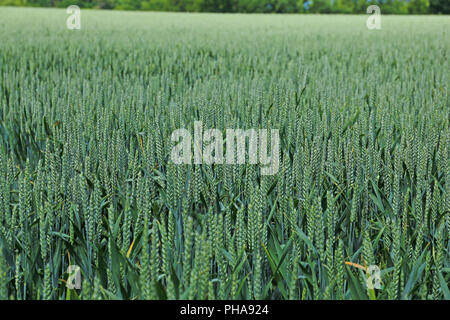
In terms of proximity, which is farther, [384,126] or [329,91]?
[329,91]

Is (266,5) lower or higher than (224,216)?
higher

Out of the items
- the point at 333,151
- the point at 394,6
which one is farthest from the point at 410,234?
the point at 394,6

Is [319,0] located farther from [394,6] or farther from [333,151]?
[333,151]

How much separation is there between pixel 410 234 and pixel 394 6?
2723 centimetres

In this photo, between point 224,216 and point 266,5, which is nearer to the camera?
point 224,216

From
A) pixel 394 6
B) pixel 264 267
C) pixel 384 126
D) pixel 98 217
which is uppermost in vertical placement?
pixel 394 6

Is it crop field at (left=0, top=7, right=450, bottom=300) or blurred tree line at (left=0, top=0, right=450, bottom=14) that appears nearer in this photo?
crop field at (left=0, top=7, right=450, bottom=300)

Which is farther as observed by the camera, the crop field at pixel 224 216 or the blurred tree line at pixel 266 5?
the blurred tree line at pixel 266 5

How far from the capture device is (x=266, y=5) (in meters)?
34.2

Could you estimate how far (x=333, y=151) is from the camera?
5.39ft

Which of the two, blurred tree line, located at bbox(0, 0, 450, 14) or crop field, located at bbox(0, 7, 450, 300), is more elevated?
blurred tree line, located at bbox(0, 0, 450, 14)

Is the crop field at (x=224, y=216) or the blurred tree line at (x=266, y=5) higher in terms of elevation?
the blurred tree line at (x=266, y=5)

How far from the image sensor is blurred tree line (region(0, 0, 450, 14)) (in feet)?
87.8

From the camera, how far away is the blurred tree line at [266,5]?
26772 millimetres
